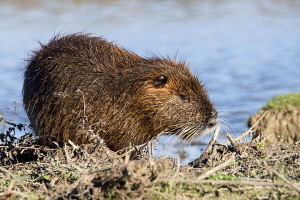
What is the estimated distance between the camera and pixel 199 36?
13656mm

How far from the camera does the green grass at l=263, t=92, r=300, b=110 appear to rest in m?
6.84

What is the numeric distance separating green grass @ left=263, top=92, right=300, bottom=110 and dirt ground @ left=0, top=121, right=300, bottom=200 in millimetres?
2402

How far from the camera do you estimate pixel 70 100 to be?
428 cm

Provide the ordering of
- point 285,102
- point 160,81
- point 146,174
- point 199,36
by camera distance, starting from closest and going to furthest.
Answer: point 146,174
point 160,81
point 285,102
point 199,36

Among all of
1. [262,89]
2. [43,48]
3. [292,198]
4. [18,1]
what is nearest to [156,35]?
[262,89]

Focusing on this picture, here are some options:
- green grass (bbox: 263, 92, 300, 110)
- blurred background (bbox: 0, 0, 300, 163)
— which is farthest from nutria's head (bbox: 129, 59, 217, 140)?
green grass (bbox: 263, 92, 300, 110)

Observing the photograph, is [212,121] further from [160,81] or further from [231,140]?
[160,81]

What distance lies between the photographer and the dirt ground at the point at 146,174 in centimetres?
300

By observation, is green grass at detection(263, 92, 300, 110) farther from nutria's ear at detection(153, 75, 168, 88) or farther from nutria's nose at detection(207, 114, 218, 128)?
nutria's ear at detection(153, 75, 168, 88)

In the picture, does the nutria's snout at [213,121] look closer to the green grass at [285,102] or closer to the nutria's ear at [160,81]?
the nutria's ear at [160,81]

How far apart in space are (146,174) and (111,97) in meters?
1.34

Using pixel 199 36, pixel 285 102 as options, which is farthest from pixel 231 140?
pixel 199 36

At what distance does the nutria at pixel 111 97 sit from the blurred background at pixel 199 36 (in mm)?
322

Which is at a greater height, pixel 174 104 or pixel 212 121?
pixel 174 104
